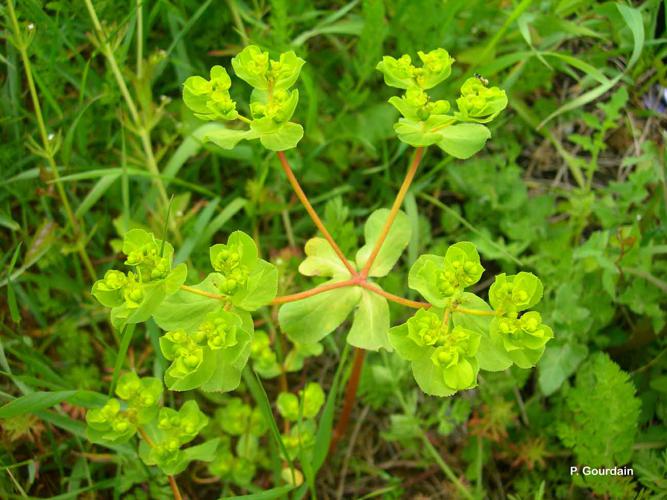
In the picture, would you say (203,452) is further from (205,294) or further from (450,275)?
(450,275)

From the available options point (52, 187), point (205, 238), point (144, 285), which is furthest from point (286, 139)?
point (52, 187)

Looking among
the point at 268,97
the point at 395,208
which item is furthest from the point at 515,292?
the point at 268,97

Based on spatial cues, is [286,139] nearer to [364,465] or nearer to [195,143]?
[195,143]

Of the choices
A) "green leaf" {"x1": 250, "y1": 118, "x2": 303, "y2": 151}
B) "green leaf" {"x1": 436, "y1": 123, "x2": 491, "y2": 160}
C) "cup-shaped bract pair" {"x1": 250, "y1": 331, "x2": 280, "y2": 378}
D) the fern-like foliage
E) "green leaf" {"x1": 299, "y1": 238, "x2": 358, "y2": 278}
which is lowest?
the fern-like foliage

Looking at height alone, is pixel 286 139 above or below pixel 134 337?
above

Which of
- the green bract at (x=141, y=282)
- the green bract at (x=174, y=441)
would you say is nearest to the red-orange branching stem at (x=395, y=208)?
the green bract at (x=141, y=282)

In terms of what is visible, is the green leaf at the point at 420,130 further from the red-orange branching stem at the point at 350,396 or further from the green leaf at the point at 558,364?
the green leaf at the point at 558,364

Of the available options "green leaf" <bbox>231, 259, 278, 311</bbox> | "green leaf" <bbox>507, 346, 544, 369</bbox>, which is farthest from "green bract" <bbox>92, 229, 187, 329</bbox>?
"green leaf" <bbox>507, 346, 544, 369</bbox>

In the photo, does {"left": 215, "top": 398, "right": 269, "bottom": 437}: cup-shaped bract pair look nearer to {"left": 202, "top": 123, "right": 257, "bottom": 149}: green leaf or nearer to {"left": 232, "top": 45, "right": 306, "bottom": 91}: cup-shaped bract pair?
{"left": 202, "top": 123, "right": 257, "bottom": 149}: green leaf
